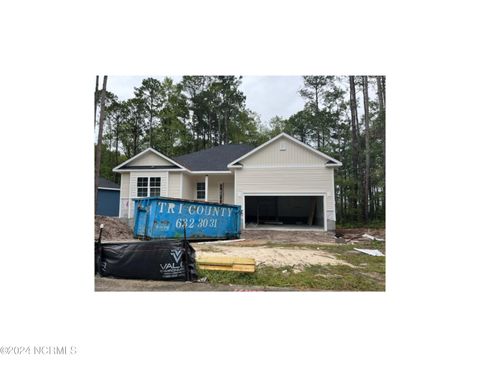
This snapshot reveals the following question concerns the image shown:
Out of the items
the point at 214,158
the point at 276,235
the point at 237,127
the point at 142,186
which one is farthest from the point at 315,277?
the point at 237,127

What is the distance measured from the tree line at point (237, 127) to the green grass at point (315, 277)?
4.46 metres

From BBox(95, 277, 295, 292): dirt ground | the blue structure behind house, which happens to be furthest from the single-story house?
BBox(95, 277, 295, 292): dirt ground

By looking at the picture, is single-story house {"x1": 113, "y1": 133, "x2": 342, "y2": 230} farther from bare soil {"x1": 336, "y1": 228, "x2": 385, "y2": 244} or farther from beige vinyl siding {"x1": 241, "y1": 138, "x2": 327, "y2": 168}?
bare soil {"x1": 336, "y1": 228, "x2": 385, "y2": 244}

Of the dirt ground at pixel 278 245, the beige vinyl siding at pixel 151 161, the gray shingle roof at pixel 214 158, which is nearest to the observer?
the dirt ground at pixel 278 245

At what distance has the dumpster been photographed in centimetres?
742

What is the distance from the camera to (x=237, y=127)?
17.1 m

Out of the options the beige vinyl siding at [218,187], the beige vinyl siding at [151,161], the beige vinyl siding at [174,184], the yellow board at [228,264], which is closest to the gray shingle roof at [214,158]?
the beige vinyl siding at [218,187]

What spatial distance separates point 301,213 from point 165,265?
12737mm

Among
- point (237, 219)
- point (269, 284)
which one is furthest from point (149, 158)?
Result: point (269, 284)

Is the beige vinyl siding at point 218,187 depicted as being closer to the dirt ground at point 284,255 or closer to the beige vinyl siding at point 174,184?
the beige vinyl siding at point 174,184

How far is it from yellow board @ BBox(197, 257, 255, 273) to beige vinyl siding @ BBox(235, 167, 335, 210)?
19.4 feet

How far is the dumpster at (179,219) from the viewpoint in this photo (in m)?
7.42

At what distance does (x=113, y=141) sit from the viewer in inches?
643

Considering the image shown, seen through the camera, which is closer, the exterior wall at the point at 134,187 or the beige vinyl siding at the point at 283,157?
the beige vinyl siding at the point at 283,157
